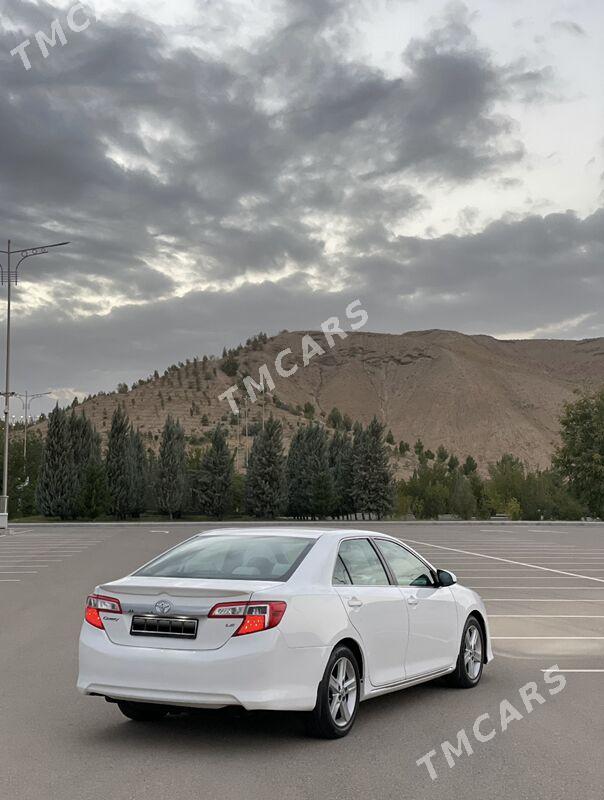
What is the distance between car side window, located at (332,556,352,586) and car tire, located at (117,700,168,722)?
160 centimetres

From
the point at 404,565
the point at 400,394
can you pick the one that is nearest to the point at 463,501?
the point at 404,565

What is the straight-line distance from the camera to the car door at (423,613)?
8.32 meters

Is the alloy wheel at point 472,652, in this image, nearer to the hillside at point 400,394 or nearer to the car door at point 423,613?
the car door at point 423,613

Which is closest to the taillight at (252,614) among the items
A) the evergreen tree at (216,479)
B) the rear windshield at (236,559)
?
the rear windshield at (236,559)

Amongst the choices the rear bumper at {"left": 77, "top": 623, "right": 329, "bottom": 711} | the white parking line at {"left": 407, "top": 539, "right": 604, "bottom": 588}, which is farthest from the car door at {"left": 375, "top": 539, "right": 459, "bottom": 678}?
the white parking line at {"left": 407, "top": 539, "right": 604, "bottom": 588}

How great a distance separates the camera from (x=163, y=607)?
691 cm

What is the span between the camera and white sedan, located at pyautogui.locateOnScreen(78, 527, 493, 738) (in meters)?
6.63

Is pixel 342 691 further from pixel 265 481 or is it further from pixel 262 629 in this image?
pixel 265 481

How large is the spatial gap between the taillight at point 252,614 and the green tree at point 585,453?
246 ft

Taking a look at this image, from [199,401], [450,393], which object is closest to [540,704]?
[199,401]

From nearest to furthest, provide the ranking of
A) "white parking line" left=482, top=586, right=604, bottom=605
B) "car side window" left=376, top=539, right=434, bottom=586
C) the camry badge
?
the camry badge, "car side window" left=376, top=539, right=434, bottom=586, "white parking line" left=482, top=586, right=604, bottom=605

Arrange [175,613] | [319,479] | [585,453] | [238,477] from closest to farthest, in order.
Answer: [175,613]
[319,479]
[238,477]
[585,453]

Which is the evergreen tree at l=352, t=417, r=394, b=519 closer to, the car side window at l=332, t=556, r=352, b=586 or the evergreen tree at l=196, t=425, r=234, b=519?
the evergreen tree at l=196, t=425, r=234, b=519

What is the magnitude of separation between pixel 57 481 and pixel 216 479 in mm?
10631
